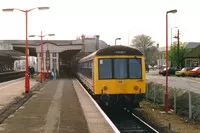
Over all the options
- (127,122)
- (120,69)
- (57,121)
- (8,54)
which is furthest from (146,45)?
(57,121)

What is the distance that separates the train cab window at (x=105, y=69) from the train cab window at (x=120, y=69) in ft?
0.96

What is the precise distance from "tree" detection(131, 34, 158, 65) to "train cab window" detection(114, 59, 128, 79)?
Result: 113925 millimetres

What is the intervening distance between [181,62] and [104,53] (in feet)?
223

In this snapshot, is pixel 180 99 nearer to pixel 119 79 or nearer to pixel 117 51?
pixel 119 79

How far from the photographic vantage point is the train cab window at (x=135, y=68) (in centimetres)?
2164

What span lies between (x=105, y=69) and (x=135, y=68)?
58.7 inches

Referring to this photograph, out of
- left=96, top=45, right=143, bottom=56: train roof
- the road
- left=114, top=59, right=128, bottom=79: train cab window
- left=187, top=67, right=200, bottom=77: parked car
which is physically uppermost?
left=96, top=45, right=143, bottom=56: train roof

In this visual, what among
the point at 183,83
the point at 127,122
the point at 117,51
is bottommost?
the point at 127,122

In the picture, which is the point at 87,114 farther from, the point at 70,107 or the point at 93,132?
the point at 93,132

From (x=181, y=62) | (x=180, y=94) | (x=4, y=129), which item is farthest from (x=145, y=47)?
(x=4, y=129)

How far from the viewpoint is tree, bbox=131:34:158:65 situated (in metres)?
138

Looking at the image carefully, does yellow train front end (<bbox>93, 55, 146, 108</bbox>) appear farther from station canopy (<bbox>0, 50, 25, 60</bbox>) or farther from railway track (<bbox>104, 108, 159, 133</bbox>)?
station canopy (<bbox>0, 50, 25, 60</bbox>)

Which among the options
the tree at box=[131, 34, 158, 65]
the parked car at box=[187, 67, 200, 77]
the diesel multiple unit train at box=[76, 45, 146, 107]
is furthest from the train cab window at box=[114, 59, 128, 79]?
the tree at box=[131, 34, 158, 65]

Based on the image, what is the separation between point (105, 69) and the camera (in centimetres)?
2152
